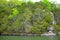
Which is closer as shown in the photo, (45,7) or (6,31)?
(6,31)

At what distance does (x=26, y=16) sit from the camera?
67.4 ft

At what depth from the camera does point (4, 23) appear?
67.1 ft

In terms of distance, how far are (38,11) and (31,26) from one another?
1.69 m

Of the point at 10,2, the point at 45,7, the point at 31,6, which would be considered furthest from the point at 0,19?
the point at 45,7

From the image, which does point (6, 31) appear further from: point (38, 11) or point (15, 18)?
point (38, 11)

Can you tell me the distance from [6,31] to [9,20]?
4.12 feet

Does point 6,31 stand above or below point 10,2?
below

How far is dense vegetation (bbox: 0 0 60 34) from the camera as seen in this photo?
20281 mm

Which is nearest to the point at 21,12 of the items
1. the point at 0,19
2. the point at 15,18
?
the point at 15,18

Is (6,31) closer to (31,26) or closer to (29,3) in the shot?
(31,26)

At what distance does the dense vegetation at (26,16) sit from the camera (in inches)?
798

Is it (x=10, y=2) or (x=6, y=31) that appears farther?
(x=10, y=2)

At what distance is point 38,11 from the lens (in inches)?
812

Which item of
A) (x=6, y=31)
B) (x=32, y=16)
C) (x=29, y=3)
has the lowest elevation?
(x=6, y=31)
